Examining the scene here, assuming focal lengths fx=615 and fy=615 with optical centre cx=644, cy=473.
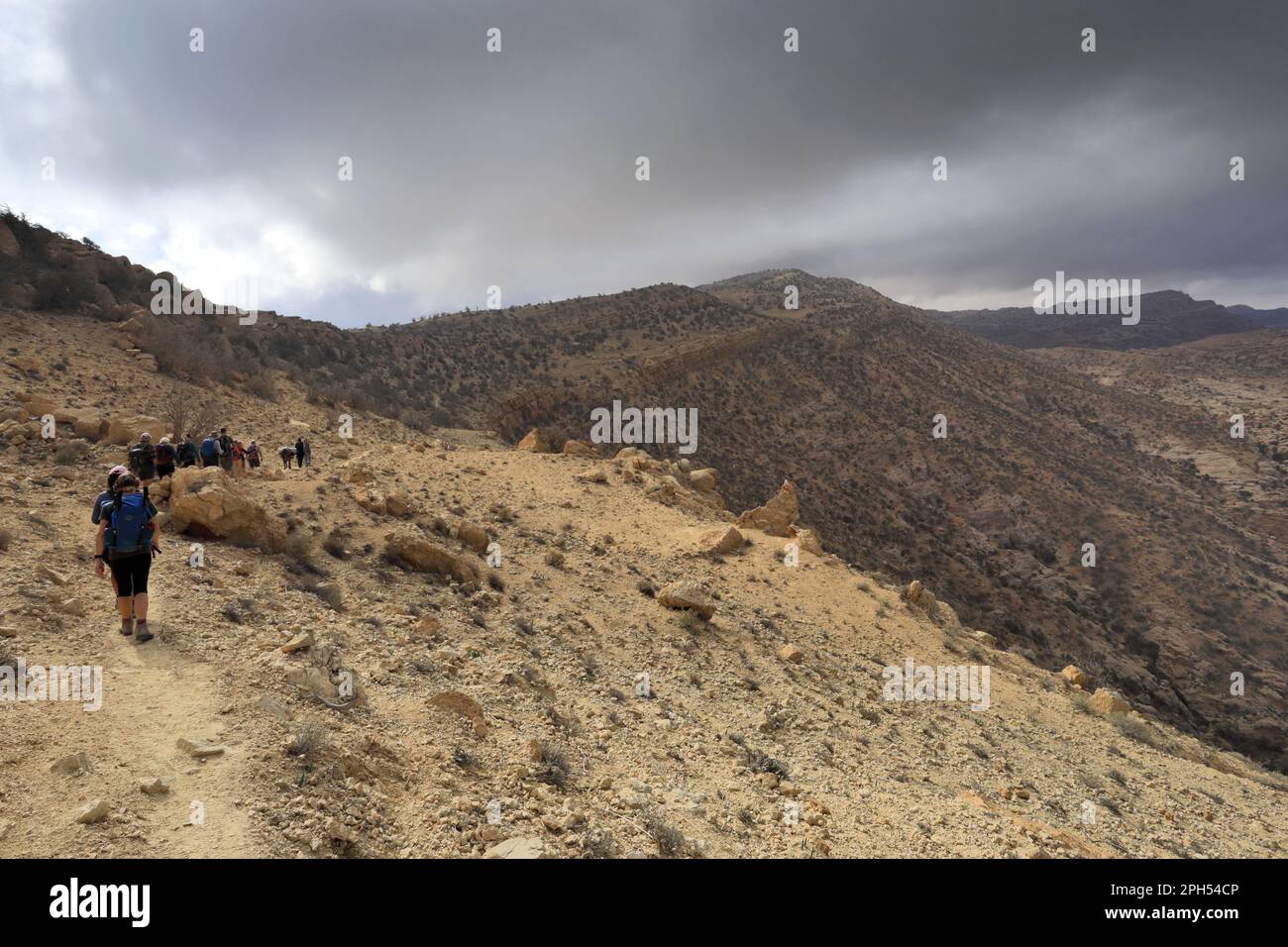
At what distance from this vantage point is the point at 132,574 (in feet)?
17.4

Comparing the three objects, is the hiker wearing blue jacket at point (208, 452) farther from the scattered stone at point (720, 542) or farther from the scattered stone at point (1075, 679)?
the scattered stone at point (1075, 679)

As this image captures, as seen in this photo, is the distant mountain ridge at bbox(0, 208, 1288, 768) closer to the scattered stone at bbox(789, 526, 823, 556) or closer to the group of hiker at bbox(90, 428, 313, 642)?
the scattered stone at bbox(789, 526, 823, 556)

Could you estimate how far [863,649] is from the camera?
36.7 ft

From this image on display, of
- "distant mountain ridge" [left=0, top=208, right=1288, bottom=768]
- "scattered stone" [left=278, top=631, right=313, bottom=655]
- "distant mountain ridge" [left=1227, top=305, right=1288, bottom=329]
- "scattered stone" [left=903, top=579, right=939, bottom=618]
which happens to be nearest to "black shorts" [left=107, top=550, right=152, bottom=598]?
"scattered stone" [left=278, top=631, right=313, bottom=655]

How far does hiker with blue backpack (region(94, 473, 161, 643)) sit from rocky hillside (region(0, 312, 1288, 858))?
0.60 feet

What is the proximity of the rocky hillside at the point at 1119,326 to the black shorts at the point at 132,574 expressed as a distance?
10161 cm

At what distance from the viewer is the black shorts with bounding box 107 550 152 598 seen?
5250mm
